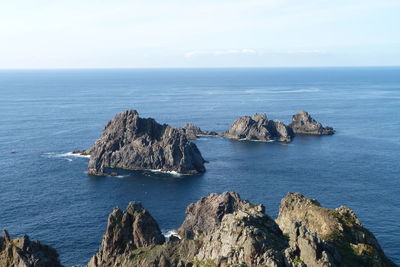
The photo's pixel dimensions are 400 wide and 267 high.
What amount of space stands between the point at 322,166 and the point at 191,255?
122m

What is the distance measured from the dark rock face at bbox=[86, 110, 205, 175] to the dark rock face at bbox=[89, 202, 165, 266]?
80.7 meters

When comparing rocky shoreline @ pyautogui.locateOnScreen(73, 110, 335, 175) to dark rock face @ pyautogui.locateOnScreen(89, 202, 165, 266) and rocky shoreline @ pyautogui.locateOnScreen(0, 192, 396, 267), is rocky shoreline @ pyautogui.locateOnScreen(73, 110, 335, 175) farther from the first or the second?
dark rock face @ pyautogui.locateOnScreen(89, 202, 165, 266)

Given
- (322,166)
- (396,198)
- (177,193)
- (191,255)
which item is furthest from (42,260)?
(322,166)

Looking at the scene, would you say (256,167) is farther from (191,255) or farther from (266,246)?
(266,246)

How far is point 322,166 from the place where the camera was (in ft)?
602

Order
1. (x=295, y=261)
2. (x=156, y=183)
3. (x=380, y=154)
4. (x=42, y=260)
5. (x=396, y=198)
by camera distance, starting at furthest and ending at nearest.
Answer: (x=380, y=154)
(x=156, y=183)
(x=396, y=198)
(x=42, y=260)
(x=295, y=261)

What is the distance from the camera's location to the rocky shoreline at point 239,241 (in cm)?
5272

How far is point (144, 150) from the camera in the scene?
186 metres

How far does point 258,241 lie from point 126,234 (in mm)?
46960

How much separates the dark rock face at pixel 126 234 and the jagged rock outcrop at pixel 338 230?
27799 mm

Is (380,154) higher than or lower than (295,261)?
lower

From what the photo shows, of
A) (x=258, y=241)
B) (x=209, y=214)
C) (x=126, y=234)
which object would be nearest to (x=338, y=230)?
(x=258, y=241)

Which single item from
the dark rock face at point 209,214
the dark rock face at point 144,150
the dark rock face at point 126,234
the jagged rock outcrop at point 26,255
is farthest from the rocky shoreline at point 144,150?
the jagged rock outcrop at point 26,255

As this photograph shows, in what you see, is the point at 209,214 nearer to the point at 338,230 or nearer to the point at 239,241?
the point at 338,230
